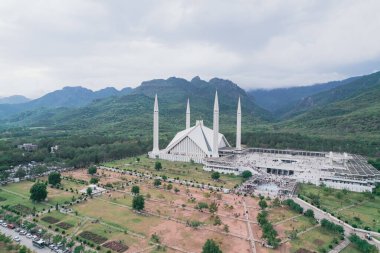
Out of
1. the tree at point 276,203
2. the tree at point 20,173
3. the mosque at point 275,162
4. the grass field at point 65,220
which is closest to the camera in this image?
the grass field at point 65,220

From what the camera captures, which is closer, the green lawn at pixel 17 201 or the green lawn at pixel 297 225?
the green lawn at pixel 297 225

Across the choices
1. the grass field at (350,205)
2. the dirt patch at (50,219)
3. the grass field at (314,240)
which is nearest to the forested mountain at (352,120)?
the grass field at (350,205)

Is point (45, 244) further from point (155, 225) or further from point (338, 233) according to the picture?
point (338, 233)

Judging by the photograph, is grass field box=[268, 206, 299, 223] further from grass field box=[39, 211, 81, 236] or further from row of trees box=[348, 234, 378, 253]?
grass field box=[39, 211, 81, 236]

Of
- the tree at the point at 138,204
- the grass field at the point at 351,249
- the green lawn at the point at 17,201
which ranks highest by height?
the tree at the point at 138,204


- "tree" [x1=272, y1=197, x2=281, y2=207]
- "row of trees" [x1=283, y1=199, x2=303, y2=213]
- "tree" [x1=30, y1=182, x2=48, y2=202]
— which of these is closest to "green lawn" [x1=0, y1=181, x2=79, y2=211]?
"tree" [x1=30, y1=182, x2=48, y2=202]

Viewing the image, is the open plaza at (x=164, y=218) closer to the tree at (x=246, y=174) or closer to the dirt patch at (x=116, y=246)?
the dirt patch at (x=116, y=246)
